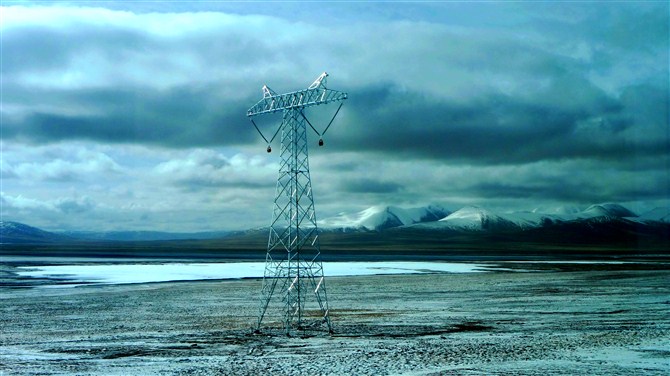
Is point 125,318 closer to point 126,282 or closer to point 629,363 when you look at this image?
point 629,363

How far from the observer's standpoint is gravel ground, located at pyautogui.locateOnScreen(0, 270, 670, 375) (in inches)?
831

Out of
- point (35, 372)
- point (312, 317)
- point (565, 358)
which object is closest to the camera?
point (35, 372)

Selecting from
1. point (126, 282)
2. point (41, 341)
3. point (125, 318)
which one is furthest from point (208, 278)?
point (41, 341)

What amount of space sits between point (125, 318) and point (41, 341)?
7.80 m

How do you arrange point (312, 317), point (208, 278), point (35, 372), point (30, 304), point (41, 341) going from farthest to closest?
point (208, 278) < point (30, 304) < point (312, 317) < point (41, 341) < point (35, 372)

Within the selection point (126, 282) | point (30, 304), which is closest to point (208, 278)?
point (126, 282)

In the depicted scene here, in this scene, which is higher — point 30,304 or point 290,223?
point 290,223

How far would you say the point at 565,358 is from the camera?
22078 mm

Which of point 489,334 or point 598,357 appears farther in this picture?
point 489,334

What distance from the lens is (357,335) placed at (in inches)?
1085

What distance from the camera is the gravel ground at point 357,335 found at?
21109 mm

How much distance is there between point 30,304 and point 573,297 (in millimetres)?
31627

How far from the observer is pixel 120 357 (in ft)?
74.9

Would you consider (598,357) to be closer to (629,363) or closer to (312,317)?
(629,363)
